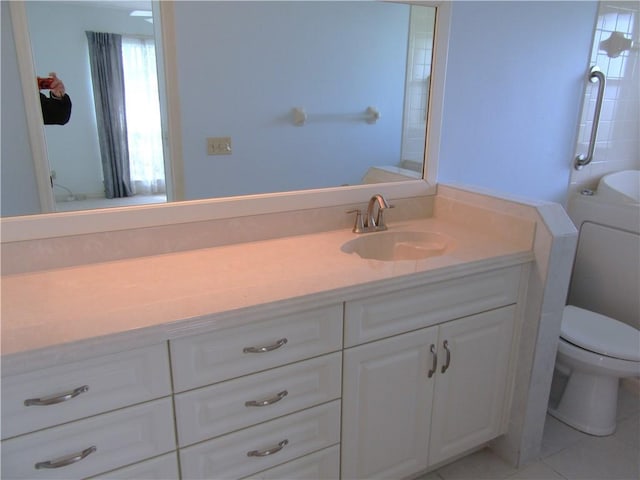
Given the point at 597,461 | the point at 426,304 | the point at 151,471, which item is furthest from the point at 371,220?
the point at 597,461

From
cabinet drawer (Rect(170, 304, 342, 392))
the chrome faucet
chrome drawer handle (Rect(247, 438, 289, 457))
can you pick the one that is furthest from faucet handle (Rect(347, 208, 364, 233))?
chrome drawer handle (Rect(247, 438, 289, 457))

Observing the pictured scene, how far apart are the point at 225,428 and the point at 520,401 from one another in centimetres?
110

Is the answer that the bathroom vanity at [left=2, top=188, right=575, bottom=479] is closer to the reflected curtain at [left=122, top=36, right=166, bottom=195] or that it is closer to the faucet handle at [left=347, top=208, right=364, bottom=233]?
the faucet handle at [left=347, top=208, right=364, bottom=233]

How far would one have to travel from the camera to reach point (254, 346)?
1.17m

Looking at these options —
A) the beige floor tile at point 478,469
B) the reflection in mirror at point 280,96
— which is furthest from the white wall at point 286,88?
the beige floor tile at point 478,469

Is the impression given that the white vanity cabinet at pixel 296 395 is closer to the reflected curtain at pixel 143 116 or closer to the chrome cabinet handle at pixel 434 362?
the chrome cabinet handle at pixel 434 362

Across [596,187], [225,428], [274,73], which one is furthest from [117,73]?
[596,187]

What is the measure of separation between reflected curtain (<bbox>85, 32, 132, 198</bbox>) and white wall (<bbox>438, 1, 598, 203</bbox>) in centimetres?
129

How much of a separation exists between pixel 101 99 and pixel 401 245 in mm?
1111

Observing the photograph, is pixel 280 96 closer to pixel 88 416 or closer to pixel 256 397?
pixel 256 397

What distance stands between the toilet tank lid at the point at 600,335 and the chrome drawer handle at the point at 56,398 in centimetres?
178

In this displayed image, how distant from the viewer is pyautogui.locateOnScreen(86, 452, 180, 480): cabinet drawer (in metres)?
1.09

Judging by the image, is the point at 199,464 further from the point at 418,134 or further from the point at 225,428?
the point at 418,134

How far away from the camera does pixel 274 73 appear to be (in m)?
1.57
